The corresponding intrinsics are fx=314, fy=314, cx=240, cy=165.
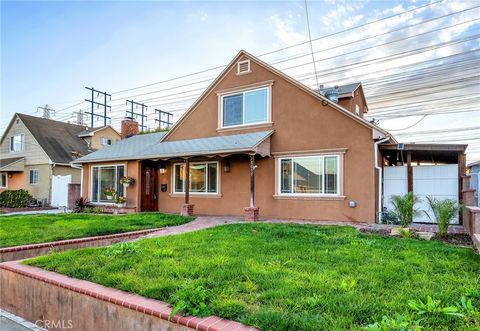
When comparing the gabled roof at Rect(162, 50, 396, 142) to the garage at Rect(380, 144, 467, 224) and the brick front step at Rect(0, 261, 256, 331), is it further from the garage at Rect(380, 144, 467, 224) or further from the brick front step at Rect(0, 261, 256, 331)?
the brick front step at Rect(0, 261, 256, 331)

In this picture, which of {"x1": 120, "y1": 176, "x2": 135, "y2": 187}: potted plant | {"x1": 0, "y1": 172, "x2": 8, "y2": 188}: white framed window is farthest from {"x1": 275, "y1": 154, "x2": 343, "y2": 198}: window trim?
{"x1": 0, "y1": 172, "x2": 8, "y2": 188}: white framed window

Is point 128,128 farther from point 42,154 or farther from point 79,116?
point 79,116

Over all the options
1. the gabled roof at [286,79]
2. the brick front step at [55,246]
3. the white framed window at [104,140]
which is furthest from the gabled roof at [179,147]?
the white framed window at [104,140]

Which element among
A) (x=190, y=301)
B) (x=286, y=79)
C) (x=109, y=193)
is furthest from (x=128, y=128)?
(x=190, y=301)

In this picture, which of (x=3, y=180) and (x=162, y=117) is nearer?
(x=3, y=180)

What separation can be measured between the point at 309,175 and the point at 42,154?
2088cm

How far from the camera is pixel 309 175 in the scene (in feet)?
38.5

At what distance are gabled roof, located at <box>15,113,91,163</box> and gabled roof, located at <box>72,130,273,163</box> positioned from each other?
846 centimetres

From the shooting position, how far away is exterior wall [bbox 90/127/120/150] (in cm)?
2766

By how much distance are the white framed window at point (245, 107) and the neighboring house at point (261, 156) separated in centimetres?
4

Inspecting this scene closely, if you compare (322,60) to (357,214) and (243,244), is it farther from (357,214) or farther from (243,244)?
(243,244)

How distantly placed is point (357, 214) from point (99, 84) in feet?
107

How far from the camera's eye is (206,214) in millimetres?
13867

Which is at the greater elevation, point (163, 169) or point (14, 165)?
point (14, 165)
